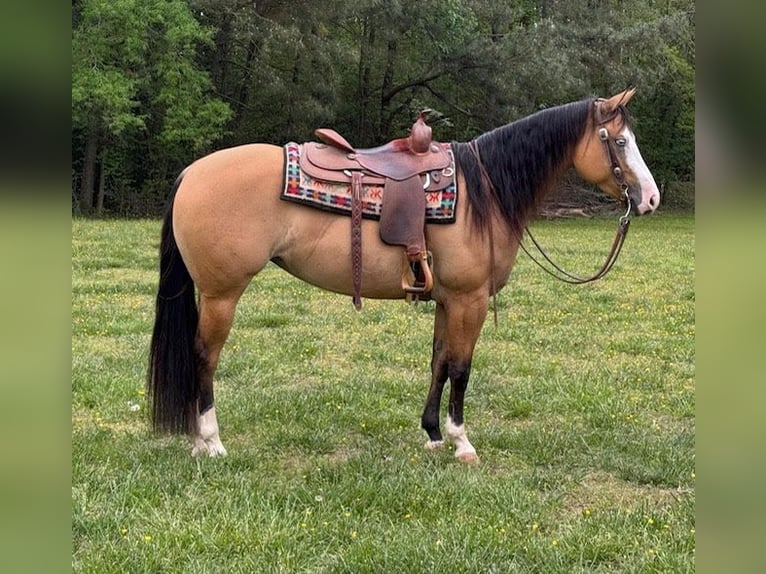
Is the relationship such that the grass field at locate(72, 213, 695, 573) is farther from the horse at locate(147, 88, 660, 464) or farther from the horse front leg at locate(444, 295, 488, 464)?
the horse at locate(147, 88, 660, 464)

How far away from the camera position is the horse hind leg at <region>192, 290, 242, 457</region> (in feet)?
12.5

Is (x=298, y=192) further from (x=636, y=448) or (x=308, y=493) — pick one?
(x=636, y=448)

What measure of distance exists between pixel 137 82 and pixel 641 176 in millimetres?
17646

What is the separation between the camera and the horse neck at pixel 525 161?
3.98 m

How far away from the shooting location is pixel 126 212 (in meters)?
20.9

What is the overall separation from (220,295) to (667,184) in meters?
26.5

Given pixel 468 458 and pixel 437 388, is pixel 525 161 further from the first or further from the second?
pixel 468 458

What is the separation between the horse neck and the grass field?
1460 millimetres

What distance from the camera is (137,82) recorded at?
1866 cm

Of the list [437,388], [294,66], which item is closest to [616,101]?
[437,388]

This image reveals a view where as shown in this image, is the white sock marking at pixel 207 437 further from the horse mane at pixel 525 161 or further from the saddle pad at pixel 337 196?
the horse mane at pixel 525 161

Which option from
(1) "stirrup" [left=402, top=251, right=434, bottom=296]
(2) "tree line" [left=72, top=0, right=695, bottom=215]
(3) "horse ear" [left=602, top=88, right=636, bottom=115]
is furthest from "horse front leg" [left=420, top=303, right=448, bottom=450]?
(2) "tree line" [left=72, top=0, right=695, bottom=215]

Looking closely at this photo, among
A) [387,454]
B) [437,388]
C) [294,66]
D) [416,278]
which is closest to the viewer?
[416,278]

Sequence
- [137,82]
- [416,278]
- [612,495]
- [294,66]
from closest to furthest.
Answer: [612,495], [416,278], [137,82], [294,66]
